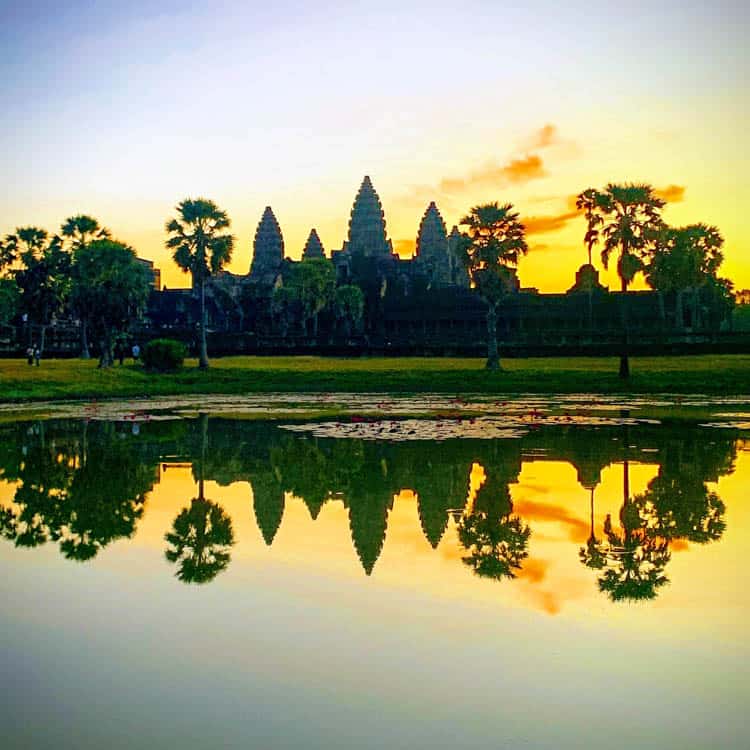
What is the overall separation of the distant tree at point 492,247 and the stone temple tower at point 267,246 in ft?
194

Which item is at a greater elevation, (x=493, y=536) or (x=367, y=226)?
(x=367, y=226)

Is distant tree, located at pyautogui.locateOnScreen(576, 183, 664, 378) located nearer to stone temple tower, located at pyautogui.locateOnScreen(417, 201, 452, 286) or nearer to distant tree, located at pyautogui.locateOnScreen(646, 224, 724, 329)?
distant tree, located at pyautogui.locateOnScreen(646, 224, 724, 329)

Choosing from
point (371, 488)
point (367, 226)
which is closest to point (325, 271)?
point (367, 226)

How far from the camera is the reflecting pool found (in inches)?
235

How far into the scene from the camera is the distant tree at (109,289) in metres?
54.3

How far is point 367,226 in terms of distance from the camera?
360 ft

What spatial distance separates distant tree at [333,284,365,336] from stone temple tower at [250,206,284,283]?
19.9 m

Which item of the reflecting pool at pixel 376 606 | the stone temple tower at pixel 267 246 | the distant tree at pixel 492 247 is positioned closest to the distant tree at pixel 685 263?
the distant tree at pixel 492 247

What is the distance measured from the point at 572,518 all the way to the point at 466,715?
21.0 ft

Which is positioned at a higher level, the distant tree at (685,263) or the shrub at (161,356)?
the distant tree at (685,263)

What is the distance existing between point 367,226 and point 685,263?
4445 cm

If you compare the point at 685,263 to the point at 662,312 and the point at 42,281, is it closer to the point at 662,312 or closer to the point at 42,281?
the point at 662,312

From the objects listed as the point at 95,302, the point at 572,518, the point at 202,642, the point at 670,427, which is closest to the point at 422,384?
the point at 670,427

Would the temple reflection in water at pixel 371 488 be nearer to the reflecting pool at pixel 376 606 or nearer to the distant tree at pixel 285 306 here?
the reflecting pool at pixel 376 606
